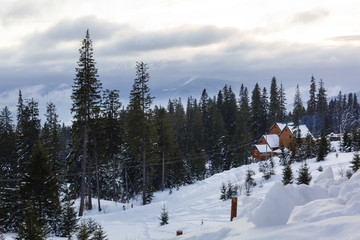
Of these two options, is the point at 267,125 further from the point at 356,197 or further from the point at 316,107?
the point at 356,197

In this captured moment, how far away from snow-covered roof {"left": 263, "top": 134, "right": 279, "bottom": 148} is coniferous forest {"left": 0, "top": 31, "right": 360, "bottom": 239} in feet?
13.1

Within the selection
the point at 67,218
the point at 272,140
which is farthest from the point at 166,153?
the point at 272,140

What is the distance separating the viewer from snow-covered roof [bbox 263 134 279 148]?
5509cm

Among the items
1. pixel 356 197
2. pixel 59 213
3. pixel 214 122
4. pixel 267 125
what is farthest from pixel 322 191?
pixel 267 125

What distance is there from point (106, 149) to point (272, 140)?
121ft

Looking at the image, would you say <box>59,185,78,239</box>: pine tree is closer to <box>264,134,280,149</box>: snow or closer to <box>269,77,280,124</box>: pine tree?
<box>264,134,280,149</box>: snow

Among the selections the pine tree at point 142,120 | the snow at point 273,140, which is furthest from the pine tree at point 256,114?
the pine tree at point 142,120

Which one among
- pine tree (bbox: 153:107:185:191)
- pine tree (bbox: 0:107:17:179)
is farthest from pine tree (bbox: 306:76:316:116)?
pine tree (bbox: 0:107:17:179)

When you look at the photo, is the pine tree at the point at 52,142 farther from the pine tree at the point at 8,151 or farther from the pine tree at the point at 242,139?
the pine tree at the point at 242,139

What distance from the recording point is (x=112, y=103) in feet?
104

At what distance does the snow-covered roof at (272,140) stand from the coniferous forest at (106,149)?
13.1 feet

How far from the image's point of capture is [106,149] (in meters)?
30.7

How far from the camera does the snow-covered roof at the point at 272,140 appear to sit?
5509cm

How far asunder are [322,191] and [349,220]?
2703mm
